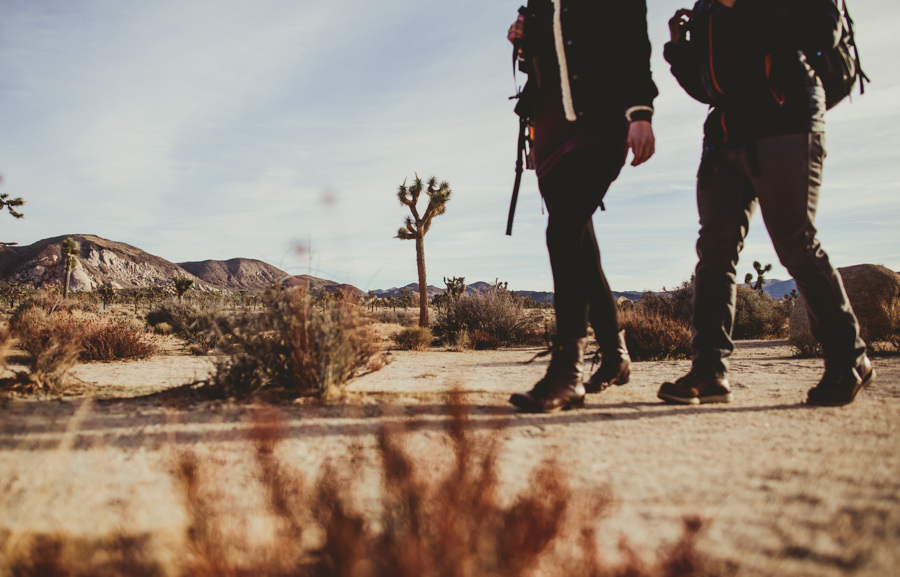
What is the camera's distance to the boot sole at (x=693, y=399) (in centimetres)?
241

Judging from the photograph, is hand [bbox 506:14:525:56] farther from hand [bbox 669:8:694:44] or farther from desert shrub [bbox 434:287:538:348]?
desert shrub [bbox 434:287:538:348]

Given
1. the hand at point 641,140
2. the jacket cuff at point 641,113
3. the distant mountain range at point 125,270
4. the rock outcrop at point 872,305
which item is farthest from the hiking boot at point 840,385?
the distant mountain range at point 125,270

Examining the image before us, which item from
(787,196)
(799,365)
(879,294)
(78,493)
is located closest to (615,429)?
(787,196)

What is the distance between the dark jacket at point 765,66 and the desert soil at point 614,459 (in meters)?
1.34

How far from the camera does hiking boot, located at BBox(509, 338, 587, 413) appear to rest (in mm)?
2164

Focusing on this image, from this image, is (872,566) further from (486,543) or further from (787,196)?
(787,196)

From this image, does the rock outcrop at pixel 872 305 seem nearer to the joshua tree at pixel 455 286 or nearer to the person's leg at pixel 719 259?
the person's leg at pixel 719 259

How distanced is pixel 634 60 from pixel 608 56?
0.43ft

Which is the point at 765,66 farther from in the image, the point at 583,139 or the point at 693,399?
the point at 693,399

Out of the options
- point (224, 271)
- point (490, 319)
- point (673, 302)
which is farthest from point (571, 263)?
point (224, 271)

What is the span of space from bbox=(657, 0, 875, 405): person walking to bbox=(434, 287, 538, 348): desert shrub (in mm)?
7675

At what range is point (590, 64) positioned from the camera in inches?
96.3

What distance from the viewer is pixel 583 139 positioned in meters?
2.38

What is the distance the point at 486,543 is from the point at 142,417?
1728mm
